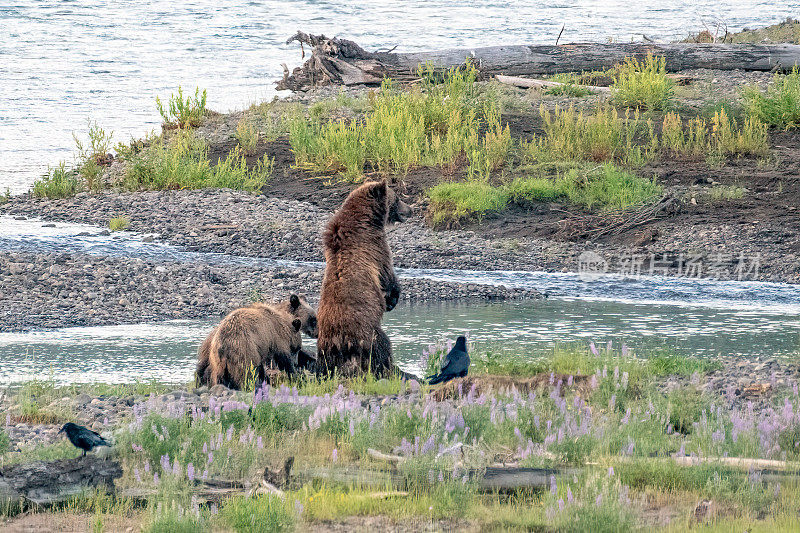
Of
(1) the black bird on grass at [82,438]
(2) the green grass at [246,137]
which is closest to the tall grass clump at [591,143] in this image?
(2) the green grass at [246,137]

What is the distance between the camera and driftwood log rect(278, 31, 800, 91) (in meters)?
27.4

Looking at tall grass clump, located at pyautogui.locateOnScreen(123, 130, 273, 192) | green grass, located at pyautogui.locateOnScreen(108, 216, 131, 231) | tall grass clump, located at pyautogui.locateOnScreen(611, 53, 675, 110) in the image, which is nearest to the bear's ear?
green grass, located at pyautogui.locateOnScreen(108, 216, 131, 231)

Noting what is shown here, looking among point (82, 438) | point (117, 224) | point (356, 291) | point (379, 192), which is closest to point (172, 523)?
point (82, 438)

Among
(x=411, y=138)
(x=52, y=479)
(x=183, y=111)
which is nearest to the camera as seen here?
(x=52, y=479)

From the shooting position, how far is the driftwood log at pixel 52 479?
5.71m

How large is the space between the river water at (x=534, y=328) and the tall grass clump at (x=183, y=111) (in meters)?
10.4

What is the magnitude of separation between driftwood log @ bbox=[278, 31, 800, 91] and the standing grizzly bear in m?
18.0

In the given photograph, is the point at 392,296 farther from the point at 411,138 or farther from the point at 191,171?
the point at 191,171

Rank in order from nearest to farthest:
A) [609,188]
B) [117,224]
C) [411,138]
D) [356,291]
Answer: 1. [356,291]
2. [609,188]
3. [117,224]
4. [411,138]

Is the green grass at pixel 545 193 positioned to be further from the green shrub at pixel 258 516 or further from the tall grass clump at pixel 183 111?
the green shrub at pixel 258 516

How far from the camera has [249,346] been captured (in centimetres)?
880

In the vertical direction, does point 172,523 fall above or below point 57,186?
above

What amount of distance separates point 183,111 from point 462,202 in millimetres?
10810

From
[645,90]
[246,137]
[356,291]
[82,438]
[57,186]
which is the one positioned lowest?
[57,186]
